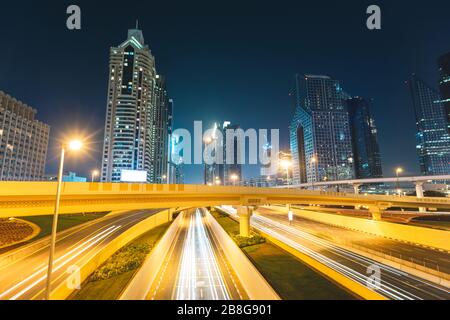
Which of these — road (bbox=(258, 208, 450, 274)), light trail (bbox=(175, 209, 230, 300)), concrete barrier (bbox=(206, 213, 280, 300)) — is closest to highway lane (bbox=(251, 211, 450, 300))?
road (bbox=(258, 208, 450, 274))

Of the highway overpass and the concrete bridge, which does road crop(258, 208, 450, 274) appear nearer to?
the concrete bridge

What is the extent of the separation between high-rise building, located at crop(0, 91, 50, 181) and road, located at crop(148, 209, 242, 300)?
132m

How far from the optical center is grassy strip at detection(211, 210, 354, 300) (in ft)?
67.3

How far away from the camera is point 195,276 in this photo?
25.6 m

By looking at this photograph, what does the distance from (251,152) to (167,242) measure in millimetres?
22693

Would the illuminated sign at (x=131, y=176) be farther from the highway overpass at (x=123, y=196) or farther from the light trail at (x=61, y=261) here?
the highway overpass at (x=123, y=196)

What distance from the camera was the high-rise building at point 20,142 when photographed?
116 m

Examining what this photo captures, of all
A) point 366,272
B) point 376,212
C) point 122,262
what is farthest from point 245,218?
point 376,212

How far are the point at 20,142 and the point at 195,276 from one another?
154 m
